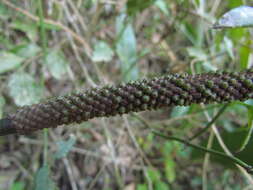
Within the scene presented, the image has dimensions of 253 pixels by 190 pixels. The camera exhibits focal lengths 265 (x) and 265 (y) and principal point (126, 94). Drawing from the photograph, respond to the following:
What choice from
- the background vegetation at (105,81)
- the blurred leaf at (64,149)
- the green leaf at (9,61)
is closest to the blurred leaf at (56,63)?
the background vegetation at (105,81)

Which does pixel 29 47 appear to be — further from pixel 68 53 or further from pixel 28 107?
pixel 28 107

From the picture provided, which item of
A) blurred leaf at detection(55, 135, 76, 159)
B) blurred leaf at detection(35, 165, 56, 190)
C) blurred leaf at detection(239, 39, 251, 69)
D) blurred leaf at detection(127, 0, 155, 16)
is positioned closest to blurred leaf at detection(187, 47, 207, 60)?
blurred leaf at detection(239, 39, 251, 69)

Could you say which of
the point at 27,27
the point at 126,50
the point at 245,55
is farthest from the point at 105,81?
the point at 245,55

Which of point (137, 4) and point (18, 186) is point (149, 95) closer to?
point (137, 4)

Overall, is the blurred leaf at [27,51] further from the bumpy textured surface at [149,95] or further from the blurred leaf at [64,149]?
the bumpy textured surface at [149,95]

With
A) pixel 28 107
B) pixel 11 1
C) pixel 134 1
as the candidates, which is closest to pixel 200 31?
pixel 134 1

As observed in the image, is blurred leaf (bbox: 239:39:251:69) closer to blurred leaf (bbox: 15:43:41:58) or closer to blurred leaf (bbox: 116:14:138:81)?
blurred leaf (bbox: 116:14:138:81)
